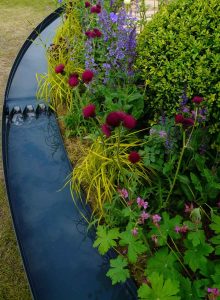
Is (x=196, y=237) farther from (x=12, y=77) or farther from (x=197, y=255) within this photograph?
(x=12, y=77)

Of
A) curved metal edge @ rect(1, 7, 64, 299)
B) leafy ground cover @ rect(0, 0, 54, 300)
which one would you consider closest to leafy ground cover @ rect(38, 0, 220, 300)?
curved metal edge @ rect(1, 7, 64, 299)

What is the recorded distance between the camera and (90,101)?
292cm

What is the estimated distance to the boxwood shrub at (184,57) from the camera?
224cm

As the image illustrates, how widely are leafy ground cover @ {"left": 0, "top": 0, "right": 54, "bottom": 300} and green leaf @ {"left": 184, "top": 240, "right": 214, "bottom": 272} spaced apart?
1054mm

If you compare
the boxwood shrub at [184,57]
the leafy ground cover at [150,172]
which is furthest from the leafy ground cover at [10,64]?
the boxwood shrub at [184,57]

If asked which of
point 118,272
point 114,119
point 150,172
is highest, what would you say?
point 114,119

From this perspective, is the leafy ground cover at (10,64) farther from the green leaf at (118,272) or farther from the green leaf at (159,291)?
the green leaf at (159,291)

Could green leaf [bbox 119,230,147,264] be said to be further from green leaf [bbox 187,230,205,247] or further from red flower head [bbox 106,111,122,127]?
red flower head [bbox 106,111,122,127]

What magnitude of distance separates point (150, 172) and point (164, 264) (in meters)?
0.74

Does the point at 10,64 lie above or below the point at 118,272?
above

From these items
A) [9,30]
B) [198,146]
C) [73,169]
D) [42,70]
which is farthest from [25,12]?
[198,146]

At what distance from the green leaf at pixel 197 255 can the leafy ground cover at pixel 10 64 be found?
1.05m

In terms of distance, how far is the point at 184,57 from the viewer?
7.63 ft

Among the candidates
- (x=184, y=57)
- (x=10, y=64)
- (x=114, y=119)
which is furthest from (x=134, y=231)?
(x=10, y=64)
